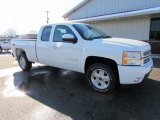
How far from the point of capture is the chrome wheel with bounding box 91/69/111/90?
4819 mm

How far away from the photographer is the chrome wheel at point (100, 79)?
482cm

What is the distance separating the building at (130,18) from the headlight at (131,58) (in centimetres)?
759

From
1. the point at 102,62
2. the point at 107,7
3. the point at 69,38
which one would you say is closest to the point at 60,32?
the point at 69,38

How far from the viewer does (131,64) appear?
4309 millimetres

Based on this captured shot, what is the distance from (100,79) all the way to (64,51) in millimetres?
1449

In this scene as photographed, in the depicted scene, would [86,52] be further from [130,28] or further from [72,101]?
[130,28]

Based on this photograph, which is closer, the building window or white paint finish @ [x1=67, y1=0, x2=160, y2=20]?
the building window

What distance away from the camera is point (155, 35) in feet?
39.4

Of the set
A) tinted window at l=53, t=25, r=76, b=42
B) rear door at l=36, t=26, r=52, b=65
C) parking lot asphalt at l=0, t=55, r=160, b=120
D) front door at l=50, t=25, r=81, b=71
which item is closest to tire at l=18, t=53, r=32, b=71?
rear door at l=36, t=26, r=52, b=65

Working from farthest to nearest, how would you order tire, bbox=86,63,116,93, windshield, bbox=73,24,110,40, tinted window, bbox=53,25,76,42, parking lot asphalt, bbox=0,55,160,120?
tinted window, bbox=53,25,76,42, windshield, bbox=73,24,110,40, tire, bbox=86,63,116,93, parking lot asphalt, bbox=0,55,160,120

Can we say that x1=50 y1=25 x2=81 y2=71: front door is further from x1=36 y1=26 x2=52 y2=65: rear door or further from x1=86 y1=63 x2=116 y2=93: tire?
x1=86 y1=63 x2=116 y2=93: tire

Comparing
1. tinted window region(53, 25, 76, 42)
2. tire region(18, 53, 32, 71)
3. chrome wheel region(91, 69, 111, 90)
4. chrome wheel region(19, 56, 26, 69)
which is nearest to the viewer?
chrome wheel region(91, 69, 111, 90)

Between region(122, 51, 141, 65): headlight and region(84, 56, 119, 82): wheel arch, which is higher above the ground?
region(122, 51, 141, 65): headlight

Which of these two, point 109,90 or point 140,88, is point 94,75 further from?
point 140,88
